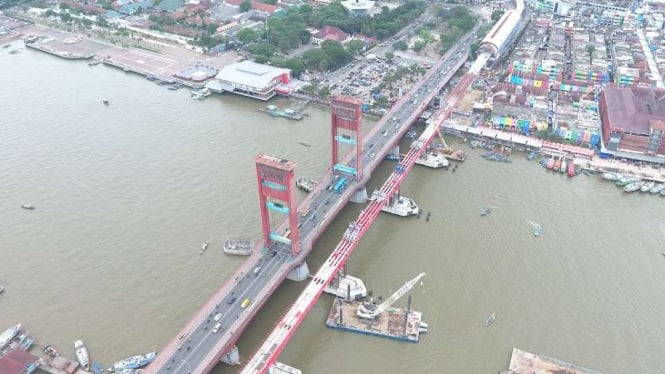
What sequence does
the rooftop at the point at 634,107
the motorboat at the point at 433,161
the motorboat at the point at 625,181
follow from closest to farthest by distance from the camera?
the motorboat at the point at 625,181 → the motorboat at the point at 433,161 → the rooftop at the point at 634,107

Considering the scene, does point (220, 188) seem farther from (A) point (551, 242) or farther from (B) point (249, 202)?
(A) point (551, 242)

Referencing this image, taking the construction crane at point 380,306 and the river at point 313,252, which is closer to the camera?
the river at point 313,252

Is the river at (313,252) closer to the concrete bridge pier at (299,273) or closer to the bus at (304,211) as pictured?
the concrete bridge pier at (299,273)

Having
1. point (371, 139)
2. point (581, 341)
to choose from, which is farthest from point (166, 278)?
Answer: point (581, 341)

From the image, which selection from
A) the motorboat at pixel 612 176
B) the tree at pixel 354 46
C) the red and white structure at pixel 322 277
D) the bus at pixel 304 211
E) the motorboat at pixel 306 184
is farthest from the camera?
the tree at pixel 354 46

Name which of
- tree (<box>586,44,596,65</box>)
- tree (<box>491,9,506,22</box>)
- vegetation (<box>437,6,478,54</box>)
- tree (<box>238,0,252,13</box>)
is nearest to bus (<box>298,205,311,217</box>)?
vegetation (<box>437,6,478,54</box>)

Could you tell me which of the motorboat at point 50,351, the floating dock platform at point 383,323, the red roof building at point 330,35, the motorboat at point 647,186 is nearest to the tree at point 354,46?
the red roof building at point 330,35

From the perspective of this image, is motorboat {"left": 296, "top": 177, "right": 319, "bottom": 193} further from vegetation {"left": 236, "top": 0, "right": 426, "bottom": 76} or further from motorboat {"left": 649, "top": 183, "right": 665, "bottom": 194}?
motorboat {"left": 649, "top": 183, "right": 665, "bottom": 194}
